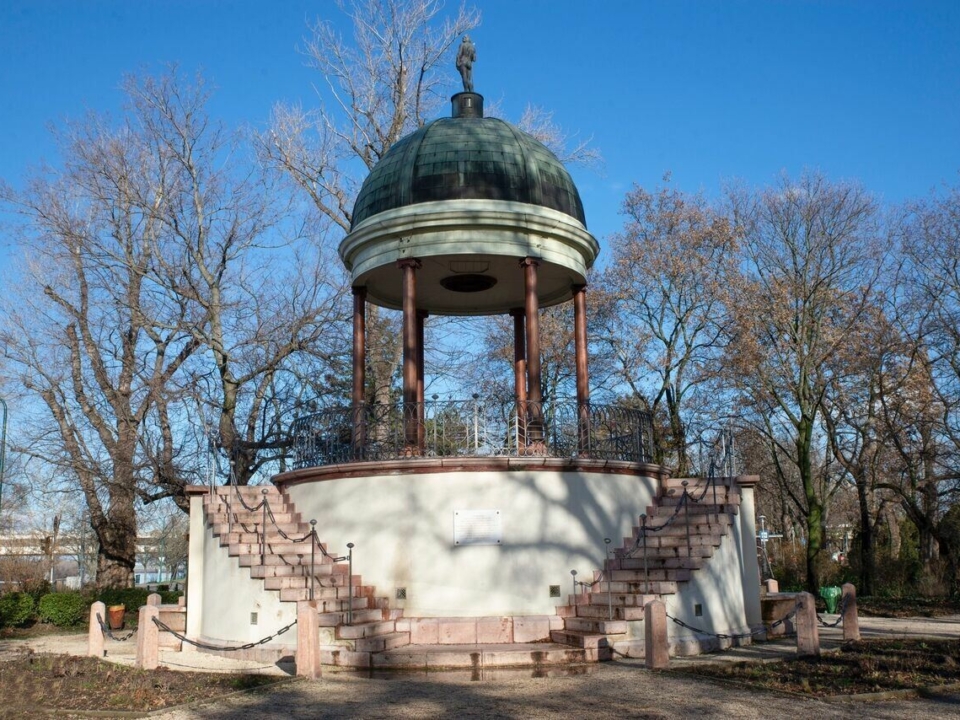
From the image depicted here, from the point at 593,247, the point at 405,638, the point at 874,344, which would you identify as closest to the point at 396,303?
the point at 593,247

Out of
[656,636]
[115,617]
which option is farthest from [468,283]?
[115,617]

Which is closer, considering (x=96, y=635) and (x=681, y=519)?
(x=96, y=635)

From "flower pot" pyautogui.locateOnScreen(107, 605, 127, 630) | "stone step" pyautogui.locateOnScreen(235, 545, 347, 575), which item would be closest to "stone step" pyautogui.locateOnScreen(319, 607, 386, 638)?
"stone step" pyautogui.locateOnScreen(235, 545, 347, 575)

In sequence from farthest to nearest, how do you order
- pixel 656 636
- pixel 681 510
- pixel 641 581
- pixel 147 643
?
pixel 681 510 → pixel 641 581 → pixel 147 643 → pixel 656 636

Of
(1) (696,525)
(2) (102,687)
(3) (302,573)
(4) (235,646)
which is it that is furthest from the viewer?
(1) (696,525)

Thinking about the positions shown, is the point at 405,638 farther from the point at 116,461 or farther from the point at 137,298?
the point at 137,298

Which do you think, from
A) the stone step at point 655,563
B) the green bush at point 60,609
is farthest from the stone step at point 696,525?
the green bush at point 60,609

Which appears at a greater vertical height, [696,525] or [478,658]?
[696,525]

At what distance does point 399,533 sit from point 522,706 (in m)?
5.19

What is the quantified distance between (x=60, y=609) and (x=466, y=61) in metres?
16.6

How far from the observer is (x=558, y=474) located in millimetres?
15242

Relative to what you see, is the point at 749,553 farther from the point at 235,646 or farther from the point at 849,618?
the point at 235,646

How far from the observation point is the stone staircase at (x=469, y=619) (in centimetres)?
1298

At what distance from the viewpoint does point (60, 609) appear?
23156 mm
